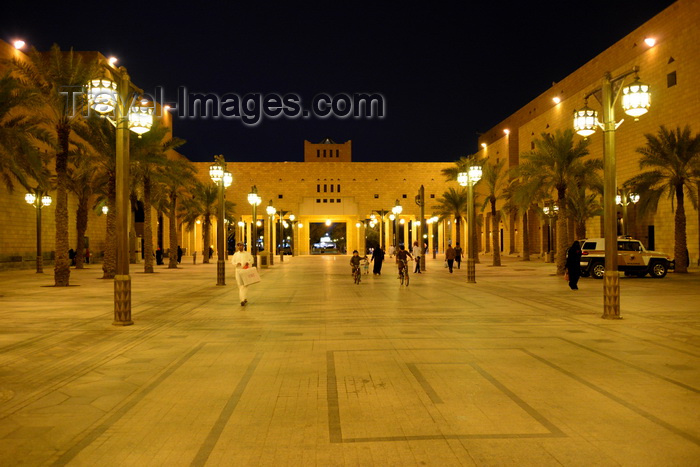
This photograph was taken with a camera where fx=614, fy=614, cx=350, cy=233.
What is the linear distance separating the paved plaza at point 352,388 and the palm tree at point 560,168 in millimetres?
14728

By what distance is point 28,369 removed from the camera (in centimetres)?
816

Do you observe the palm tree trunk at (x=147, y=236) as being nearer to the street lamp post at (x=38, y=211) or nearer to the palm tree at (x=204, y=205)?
the street lamp post at (x=38, y=211)

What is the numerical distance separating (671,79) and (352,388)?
41.0 meters

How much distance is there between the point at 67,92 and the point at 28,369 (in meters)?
17.7

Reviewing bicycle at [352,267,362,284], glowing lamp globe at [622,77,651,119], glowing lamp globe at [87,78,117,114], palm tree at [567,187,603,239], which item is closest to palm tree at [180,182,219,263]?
bicycle at [352,267,362,284]

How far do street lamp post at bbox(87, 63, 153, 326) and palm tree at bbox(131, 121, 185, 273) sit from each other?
14605 millimetres

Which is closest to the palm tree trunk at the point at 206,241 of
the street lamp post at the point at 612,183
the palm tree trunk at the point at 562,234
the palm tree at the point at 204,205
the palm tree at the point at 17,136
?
the palm tree at the point at 204,205

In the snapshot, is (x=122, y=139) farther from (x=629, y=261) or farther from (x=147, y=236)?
(x=629, y=261)

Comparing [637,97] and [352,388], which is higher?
[637,97]

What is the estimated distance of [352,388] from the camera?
7.03m

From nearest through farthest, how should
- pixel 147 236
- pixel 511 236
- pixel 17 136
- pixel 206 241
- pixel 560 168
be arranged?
pixel 17 136
pixel 560 168
pixel 147 236
pixel 206 241
pixel 511 236

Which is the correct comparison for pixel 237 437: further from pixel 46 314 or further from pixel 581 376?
pixel 46 314

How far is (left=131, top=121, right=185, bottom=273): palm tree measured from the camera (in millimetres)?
28692

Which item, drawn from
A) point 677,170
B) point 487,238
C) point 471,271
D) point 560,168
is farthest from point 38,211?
point 487,238
